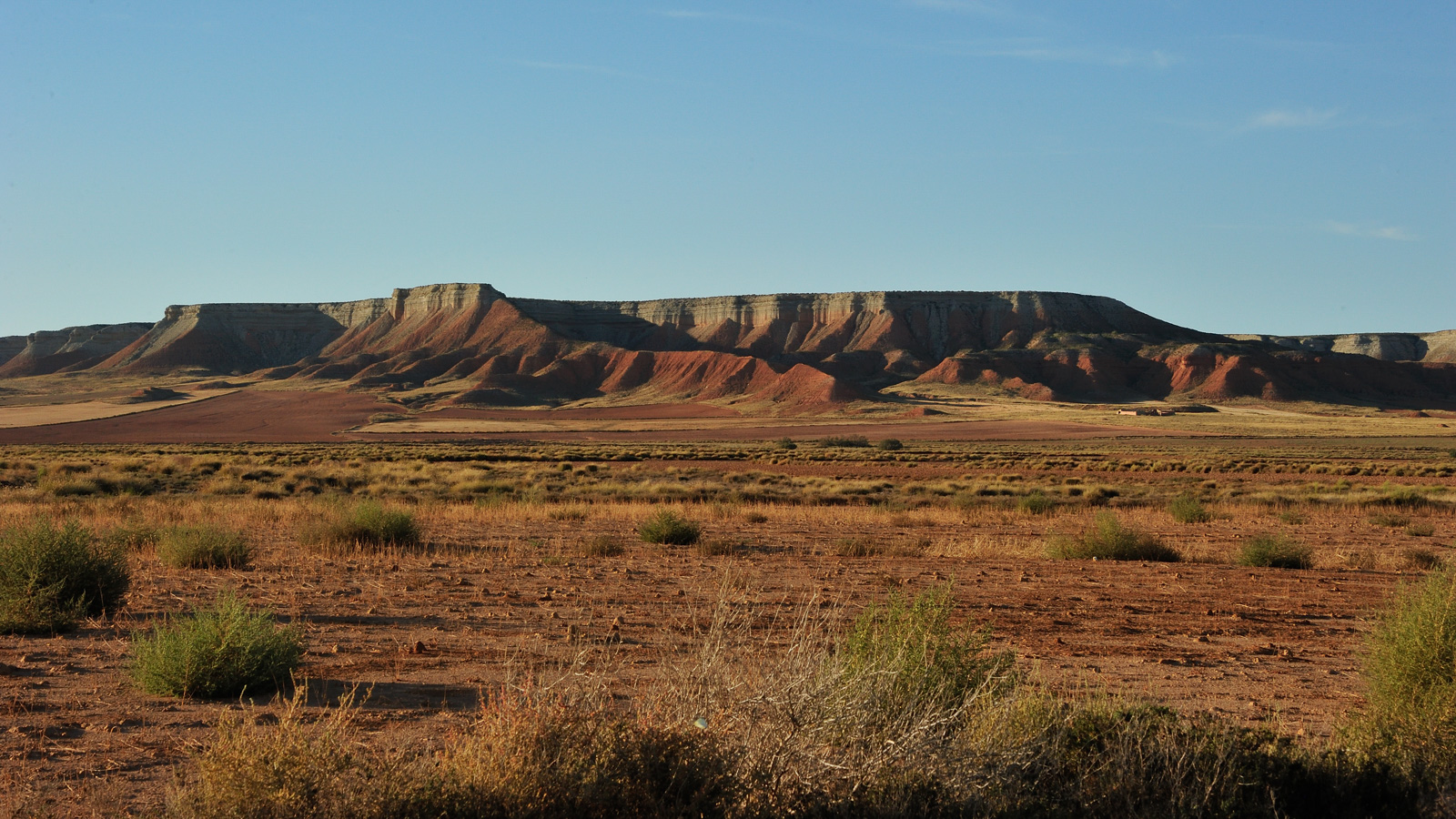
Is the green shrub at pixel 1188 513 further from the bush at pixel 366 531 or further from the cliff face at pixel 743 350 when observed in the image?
the cliff face at pixel 743 350

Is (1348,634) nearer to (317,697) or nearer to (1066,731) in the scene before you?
(1066,731)

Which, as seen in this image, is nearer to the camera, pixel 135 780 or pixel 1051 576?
pixel 135 780

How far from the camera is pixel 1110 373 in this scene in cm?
13212

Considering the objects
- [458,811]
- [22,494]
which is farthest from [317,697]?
[22,494]

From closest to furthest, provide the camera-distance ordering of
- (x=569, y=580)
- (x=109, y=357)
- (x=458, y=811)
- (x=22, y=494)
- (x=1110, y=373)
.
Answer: (x=458, y=811), (x=569, y=580), (x=22, y=494), (x=1110, y=373), (x=109, y=357)

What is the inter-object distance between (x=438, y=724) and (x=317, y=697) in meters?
1.02

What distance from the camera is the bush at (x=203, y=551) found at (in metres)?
11.9

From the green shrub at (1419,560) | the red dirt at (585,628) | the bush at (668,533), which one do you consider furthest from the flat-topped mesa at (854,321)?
the red dirt at (585,628)

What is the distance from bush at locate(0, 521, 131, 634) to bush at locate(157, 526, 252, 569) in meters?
2.45

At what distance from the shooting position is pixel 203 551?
1206 centimetres

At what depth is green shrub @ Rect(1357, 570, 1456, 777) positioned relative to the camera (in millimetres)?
5199

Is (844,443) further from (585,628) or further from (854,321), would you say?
(854,321)

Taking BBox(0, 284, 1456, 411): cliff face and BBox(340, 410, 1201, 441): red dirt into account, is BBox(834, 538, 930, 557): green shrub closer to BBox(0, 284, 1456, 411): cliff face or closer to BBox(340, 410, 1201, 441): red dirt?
BBox(340, 410, 1201, 441): red dirt

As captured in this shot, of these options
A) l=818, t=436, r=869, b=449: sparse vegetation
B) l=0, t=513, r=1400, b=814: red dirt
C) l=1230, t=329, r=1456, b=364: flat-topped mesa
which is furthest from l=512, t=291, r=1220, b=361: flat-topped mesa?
l=0, t=513, r=1400, b=814: red dirt
